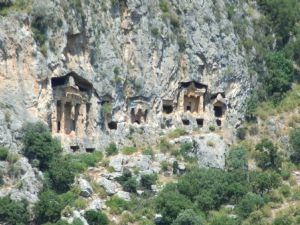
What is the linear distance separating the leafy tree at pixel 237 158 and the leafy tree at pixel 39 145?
1526cm

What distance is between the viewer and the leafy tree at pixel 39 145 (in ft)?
351

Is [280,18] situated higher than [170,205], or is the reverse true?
[280,18]

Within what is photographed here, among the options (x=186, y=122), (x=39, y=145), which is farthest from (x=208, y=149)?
(x=39, y=145)

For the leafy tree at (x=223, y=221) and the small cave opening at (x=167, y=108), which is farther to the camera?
the small cave opening at (x=167, y=108)

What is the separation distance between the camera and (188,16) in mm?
122938

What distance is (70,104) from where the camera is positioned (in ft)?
373

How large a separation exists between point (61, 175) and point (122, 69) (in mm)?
13637

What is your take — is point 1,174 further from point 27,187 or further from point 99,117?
point 99,117

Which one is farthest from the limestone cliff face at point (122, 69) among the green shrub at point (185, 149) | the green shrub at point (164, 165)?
the green shrub at point (164, 165)

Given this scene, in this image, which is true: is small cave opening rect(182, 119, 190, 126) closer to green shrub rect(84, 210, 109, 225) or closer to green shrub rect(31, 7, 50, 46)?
green shrub rect(31, 7, 50, 46)

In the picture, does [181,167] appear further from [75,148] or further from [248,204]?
→ [75,148]

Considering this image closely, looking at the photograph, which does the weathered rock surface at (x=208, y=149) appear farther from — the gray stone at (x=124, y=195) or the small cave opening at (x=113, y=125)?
the gray stone at (x=124, y=195)

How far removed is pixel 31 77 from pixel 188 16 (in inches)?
744

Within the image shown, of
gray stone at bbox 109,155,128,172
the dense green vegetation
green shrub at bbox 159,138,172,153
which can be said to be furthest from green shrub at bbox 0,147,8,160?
the dense green vegetation
